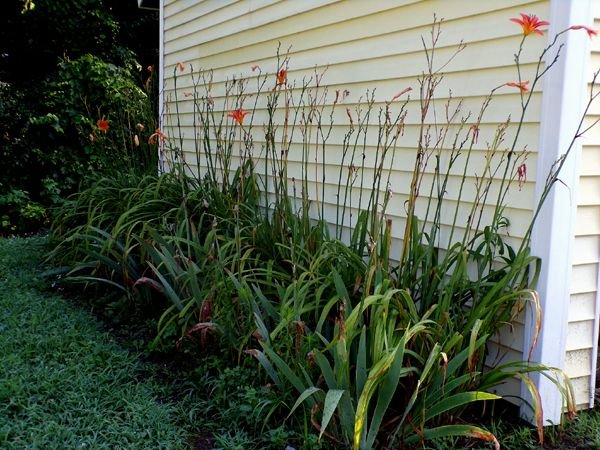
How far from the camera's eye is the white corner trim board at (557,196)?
2885mm

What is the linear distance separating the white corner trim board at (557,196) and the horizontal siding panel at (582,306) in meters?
0.07

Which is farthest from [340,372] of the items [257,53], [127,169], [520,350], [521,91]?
[127,169]

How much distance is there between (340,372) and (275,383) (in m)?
0.45

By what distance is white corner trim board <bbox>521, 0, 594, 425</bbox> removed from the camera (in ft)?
9.46

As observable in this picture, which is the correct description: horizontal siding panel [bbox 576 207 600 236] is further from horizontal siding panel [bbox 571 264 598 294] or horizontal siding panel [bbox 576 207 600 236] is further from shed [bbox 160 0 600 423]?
horizontal siding panel [bbox 571 264 598 294]

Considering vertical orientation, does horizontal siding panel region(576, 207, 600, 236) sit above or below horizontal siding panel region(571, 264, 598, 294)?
above

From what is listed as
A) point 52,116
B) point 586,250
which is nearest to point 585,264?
point 586,250

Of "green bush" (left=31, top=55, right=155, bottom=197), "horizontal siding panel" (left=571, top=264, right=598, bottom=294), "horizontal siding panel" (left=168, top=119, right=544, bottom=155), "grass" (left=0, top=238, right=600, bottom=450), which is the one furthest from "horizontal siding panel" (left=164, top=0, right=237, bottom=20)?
"horizontal siding panel" (left=571, top=264, right=598, bottom=294)

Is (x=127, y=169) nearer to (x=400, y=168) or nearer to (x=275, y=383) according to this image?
(x=400, y=168)

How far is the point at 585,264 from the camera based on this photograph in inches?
123

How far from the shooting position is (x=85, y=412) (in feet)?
10.0

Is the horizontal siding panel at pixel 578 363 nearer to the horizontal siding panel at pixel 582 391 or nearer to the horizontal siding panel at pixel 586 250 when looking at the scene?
the horizontal siding panel at pixel 582 391

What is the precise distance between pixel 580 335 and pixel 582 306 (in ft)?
0.46

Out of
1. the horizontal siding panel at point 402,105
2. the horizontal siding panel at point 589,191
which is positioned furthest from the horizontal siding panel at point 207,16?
the horizontal siding panel at point 589,191
